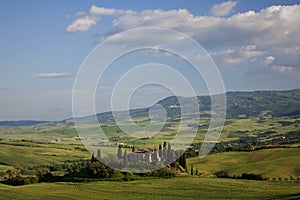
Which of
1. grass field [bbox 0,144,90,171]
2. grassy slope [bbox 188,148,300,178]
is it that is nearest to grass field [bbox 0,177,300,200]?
grassy slope [bbox 188,148,300,178]

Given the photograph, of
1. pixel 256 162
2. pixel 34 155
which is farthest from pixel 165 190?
pixel 34 155

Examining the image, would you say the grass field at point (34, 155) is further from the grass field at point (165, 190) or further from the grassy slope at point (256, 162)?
the grass field at point (165, 190)

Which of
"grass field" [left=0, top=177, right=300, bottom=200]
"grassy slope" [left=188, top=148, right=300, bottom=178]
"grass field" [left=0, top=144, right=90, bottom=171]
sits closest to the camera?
"grass field" [left=0, top=177, right=300, bottom=200]

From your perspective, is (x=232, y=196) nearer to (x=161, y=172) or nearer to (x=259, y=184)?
(x=259, y=184)

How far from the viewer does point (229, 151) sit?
118 metres

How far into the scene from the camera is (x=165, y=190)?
200 ft

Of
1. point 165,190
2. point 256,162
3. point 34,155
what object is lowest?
point 165,190

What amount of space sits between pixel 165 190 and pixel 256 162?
4273cm

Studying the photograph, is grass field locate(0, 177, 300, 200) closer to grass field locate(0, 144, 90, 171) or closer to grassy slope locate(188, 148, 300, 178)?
grassy slope locate(188, 148, 300, 178)

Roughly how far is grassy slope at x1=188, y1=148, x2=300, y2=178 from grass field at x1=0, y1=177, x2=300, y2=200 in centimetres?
1559

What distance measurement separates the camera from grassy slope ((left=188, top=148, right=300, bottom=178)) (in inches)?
3263

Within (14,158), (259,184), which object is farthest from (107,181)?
(14,158)

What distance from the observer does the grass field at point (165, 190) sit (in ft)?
181

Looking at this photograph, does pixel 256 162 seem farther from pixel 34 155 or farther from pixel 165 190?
pixel 34 155
